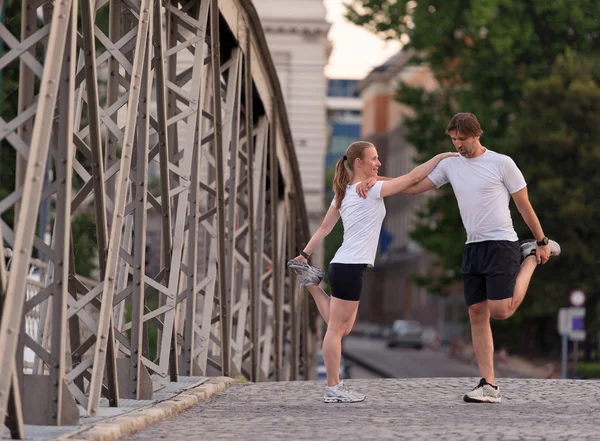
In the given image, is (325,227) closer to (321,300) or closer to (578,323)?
(321,300)

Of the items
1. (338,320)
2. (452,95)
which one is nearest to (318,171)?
(452,95)

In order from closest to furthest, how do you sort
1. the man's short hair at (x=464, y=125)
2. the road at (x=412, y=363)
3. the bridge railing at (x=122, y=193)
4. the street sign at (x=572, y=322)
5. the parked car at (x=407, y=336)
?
the bridge railing at (x=122, y=193), the man's short hair at (x=464, y=125), the street sign at (x=572, y=322), the road at (x=412, y=363), the parked car at (x=407, y=336)

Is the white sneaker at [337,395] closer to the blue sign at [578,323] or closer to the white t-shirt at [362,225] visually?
the white t-shirt at [362,225]

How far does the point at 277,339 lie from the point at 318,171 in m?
50.9

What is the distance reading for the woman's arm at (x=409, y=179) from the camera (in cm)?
1089

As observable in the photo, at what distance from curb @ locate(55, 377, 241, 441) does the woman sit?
3.38 ft

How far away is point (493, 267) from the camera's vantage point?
10.9m

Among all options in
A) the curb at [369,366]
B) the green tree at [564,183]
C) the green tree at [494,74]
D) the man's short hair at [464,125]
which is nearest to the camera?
the man's short hair at [464,125]

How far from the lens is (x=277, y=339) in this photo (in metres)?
20.8

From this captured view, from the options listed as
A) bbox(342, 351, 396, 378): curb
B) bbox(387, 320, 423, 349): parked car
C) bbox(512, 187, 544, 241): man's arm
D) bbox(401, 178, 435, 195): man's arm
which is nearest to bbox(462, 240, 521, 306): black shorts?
bbox(512, 187, 544, 241): man's arm

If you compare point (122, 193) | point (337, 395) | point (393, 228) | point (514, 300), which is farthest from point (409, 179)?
point (393, 228)

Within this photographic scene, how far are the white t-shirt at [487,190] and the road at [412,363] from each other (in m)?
37.9

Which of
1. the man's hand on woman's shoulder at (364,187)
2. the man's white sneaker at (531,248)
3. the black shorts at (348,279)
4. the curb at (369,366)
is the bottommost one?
the curb at (369,366)

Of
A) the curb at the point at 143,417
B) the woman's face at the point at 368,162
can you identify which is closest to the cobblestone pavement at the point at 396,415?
the curb at the point at 143,417
